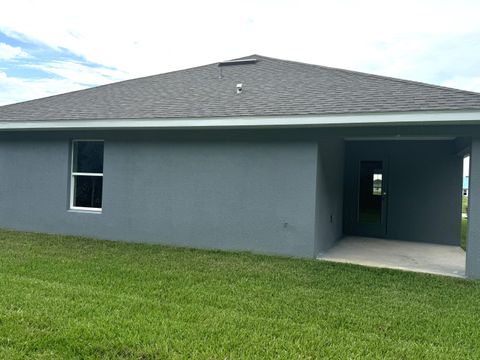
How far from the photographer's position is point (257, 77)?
10.4m

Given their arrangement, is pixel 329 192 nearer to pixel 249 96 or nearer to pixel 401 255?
pixel 401 255

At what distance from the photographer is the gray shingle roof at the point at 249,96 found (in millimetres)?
7262

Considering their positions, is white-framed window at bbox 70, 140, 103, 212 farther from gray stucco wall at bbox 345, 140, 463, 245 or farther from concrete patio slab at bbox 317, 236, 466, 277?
gray stucco wall at bbox 345, 140, 463, 245

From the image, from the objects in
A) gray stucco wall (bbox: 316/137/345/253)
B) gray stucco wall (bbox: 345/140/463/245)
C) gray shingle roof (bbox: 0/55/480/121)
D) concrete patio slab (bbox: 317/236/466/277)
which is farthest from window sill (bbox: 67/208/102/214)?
gray stucco wall (bbox: 345/140/463/245)

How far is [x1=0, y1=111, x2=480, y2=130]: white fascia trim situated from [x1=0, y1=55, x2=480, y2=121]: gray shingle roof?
0.11m

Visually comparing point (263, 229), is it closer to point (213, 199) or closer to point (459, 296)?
point (213, 199)

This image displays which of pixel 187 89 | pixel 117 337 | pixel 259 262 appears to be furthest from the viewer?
pixel 187 89

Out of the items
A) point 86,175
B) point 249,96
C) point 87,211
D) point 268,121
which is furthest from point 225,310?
point 86,175

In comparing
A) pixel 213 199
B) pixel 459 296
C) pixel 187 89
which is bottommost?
pixel 459 296

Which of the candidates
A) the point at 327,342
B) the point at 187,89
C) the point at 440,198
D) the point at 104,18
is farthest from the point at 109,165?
the point at 440,198

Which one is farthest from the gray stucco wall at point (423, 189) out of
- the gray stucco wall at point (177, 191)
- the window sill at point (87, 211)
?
the window sill at point (87, 211)

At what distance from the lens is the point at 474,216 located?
6750mm

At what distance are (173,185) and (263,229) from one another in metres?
2.34

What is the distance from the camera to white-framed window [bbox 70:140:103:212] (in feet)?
32.4
